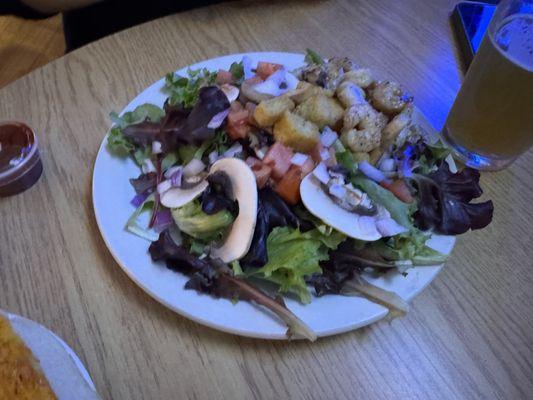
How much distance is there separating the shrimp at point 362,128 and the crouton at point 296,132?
8 cm

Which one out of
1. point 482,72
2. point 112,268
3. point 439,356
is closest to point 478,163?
point 482,72

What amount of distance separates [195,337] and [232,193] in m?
0.32

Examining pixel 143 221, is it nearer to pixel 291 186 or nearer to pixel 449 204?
pixel 291 186

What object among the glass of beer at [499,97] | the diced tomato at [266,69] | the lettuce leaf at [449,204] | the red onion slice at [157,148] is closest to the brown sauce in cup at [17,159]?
the red onion slice at [157,148]

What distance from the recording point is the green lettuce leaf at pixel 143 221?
1053 mm

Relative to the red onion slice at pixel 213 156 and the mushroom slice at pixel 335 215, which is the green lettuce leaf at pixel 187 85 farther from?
the mushroom slice at pixel 335 215

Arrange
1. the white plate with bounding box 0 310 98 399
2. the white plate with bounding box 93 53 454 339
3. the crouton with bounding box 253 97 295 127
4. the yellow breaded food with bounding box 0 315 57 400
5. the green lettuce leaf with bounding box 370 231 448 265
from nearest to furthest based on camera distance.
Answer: the yellow breaded food with bounding box 0 315 57 400, the white plate with bounding box 0 310 98 399, the white plate with bounding box 93 53 454 339, the green lettuce leaf with bounding box 370 231 448 265, the crouton with bounding box 253 97 295 127

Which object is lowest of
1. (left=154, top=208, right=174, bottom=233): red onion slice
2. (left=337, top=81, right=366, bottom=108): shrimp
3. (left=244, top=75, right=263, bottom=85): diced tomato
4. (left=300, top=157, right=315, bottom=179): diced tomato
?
(left=154, top=208, right=174, bottom=233): red onion slice

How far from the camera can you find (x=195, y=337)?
39.0 inches

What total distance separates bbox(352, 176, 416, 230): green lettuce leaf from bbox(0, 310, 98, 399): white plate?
69 centimetres

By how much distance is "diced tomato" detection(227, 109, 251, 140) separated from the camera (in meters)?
1.18

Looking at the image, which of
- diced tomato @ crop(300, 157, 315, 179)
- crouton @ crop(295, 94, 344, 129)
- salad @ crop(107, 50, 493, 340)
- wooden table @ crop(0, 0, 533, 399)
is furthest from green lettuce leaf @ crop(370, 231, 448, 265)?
crouton @ crop(295, 94, 344, 129)

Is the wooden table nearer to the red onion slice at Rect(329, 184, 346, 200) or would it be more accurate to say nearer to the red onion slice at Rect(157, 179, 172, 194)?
the red onion slice at Rect(157, 179, 172, 194)

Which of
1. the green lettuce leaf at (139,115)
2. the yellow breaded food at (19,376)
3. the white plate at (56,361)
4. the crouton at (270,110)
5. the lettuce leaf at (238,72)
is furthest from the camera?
the lettuce leaf at (238,72)
